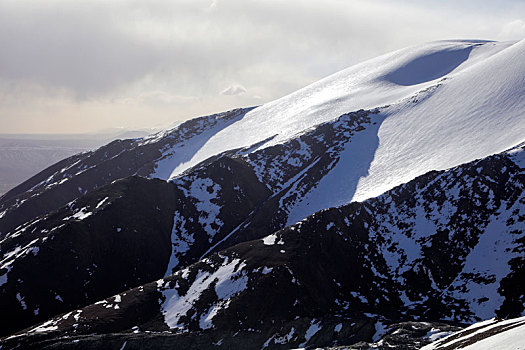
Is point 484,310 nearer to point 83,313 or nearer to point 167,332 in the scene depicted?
point 167,332

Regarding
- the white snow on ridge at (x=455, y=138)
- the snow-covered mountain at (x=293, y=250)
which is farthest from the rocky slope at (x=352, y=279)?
the white snow on ridge at (x=455, y=138)

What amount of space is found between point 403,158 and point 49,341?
14447 centimetres

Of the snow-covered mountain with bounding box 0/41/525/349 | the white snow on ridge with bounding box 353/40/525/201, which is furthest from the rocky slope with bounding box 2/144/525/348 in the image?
the white snow on ridge with bounding box 353/40/525/201

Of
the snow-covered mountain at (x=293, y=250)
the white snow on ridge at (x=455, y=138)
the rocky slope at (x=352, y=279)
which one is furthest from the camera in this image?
the white snow on ridge at (x=455, y=138)

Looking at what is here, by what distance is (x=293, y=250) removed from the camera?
407 ft

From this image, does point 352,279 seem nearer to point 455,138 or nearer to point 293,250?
point 293,250

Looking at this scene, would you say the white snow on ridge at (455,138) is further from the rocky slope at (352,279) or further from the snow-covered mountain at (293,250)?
the rocky slope at (352,279)

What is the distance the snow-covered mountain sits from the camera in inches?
4070

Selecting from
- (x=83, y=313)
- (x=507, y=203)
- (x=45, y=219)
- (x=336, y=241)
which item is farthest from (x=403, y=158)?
(x=45, y=219)

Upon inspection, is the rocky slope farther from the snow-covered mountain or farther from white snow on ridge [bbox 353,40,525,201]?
white snow on ridge [bbox 353,40,525,201]

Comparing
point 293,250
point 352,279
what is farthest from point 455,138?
point 293,250

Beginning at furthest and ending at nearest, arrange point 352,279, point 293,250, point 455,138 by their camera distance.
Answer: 1. point 455,138
2. point 293,250
3. point 352,279

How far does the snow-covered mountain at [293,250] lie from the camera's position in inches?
4070

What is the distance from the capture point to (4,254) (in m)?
143
